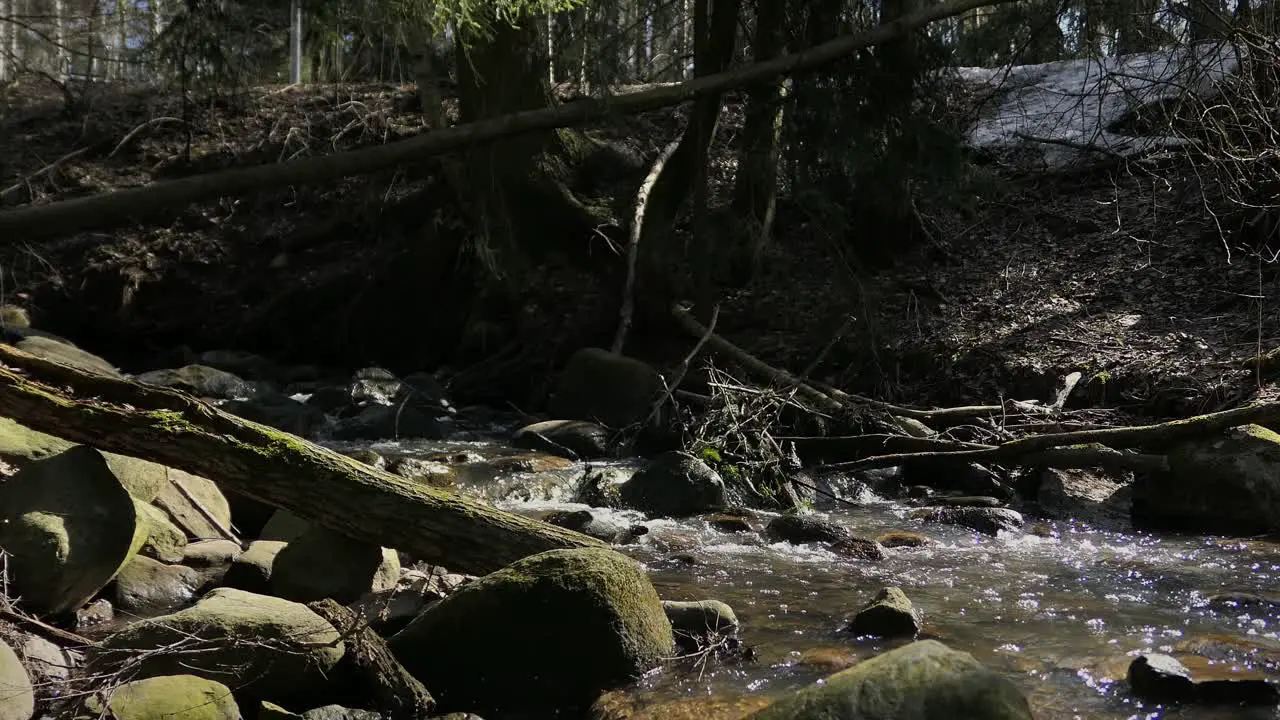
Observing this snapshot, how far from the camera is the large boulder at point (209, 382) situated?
11.8m

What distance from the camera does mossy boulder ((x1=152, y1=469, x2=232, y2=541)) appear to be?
6082 millimetres

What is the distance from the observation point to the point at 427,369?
567 inches

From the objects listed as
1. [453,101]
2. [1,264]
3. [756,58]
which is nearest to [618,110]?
[756,58]

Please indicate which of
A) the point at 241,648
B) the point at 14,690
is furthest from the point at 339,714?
the point at 14,690

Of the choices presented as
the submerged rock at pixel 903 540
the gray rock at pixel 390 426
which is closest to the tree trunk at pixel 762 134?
the gray rock at pixel 390 426

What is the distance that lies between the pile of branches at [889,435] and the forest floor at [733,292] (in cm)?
84

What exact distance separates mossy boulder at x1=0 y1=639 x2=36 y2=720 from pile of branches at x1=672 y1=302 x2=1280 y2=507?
5.14 meters

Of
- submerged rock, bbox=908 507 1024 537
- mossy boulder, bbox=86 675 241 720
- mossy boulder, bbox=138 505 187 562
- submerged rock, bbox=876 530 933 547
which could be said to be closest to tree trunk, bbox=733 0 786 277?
submerged rock, bbox=908 507 1024 537

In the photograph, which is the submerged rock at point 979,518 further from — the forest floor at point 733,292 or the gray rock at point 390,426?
the gray rock at point 390,426

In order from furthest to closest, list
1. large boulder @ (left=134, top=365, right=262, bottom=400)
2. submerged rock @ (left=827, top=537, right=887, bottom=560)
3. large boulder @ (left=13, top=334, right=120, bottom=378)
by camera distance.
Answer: large boulder @ (left=134, top=365, right=262, bottom=400) < large boulder @ (left=13, top=334, right=120, bottom=378) < submerged rock @ (left=827, top=537, right=887, bottom=560)

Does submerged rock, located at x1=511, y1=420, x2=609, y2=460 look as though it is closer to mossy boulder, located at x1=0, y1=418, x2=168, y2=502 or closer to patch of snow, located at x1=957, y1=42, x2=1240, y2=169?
mossy boulder, located at x1=0, y1=418, x2=168, y2=502

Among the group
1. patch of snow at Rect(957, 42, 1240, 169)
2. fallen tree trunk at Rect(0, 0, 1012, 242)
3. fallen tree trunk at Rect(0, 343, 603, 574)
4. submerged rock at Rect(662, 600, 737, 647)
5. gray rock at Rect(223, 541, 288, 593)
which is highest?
patch of snow at Rect(957, 42, 1240, 169)

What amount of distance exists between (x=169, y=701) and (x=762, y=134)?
703 cm

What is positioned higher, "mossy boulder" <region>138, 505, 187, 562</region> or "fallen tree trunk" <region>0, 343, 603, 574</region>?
"fallen tree trunk" <region>0, 343, 603, 574</region>
